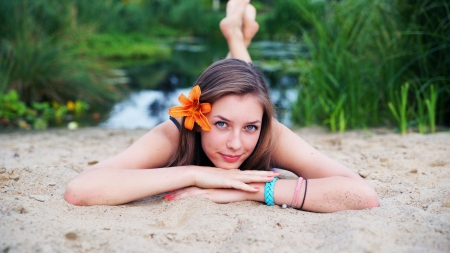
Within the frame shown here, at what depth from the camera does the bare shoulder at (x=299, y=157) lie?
2438mm

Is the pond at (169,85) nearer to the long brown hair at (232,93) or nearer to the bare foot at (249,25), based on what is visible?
the bare foot at (249,25)

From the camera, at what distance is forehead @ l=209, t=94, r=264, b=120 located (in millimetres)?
2230

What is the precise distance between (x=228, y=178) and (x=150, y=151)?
462 mm

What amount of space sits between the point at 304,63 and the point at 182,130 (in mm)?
2812

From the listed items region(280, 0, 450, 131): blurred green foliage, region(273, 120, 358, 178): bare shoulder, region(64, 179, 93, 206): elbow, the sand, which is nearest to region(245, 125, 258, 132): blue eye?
region(273, 120, 358, 178): bare shoulder

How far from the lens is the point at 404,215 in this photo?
208cm

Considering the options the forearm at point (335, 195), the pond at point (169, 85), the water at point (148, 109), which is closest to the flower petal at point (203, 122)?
the forearm at point (335, 195)

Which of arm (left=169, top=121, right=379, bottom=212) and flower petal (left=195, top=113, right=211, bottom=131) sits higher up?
flower petal (left=195, top=113, right=211, bottom=131)

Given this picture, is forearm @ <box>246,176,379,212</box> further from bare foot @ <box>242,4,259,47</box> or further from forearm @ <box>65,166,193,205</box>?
bare foot @ <box>242,4,259,47</box>

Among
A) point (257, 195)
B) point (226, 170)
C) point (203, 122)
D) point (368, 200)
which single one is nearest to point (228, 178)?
point (226, 170)

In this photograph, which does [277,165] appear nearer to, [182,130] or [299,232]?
[182,130]

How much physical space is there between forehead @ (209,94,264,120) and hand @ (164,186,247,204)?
0.37 metres

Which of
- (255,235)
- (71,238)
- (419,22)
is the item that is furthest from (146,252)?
(419,22)

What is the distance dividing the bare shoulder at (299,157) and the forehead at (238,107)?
0.30 meters
